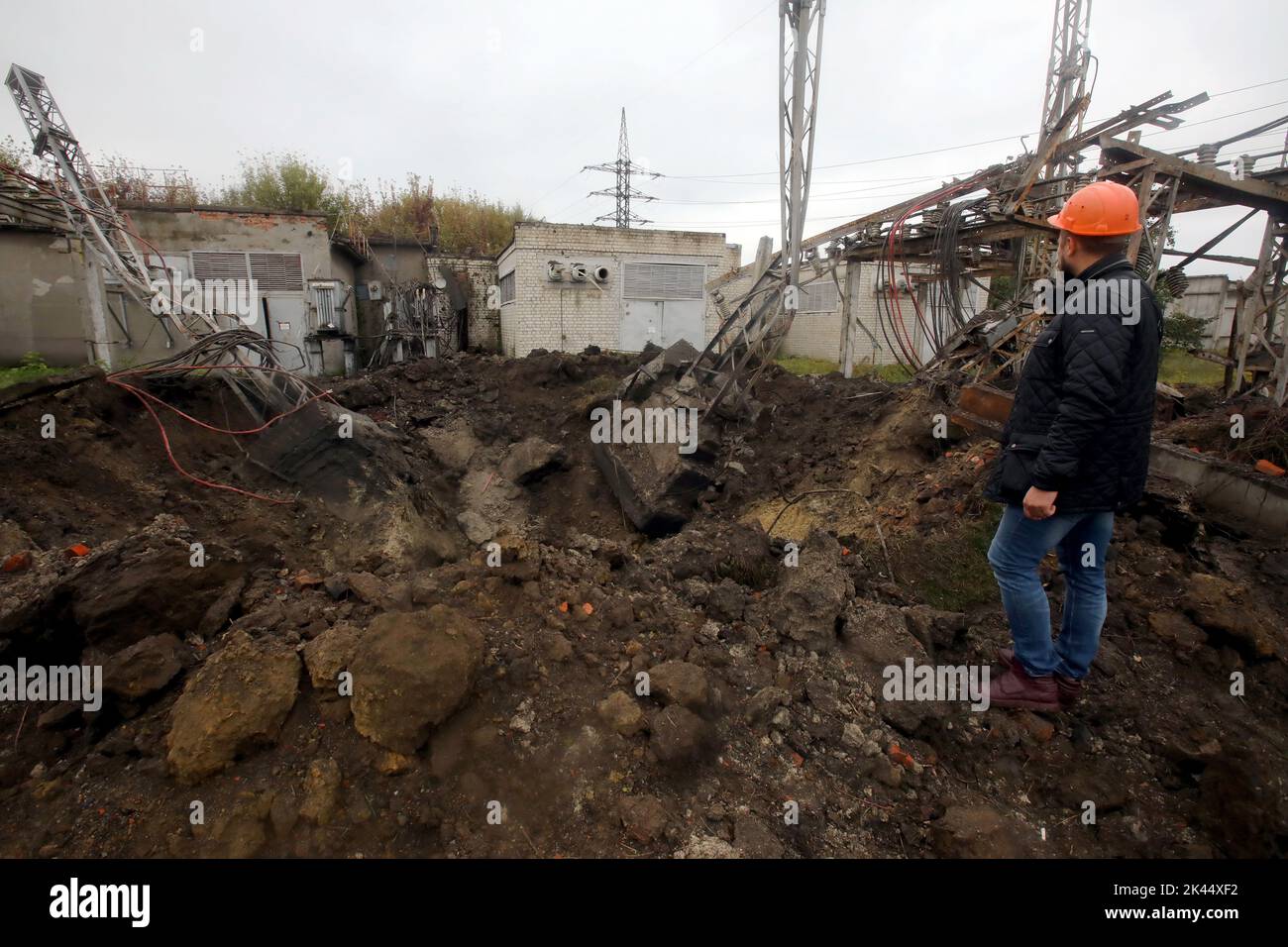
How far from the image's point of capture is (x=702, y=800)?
2.33 metres

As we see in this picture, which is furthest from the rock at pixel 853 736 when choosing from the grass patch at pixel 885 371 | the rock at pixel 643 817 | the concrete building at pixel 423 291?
the concrete building at pixel 423 291

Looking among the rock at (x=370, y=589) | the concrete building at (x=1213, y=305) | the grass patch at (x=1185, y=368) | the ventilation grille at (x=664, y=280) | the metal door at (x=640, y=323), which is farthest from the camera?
the concrete building at (x=1213, y=305)

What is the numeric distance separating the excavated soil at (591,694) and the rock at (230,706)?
11 mm

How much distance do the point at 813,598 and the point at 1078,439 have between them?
5.55 ft

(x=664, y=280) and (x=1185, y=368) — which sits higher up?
(x=664, y=280)

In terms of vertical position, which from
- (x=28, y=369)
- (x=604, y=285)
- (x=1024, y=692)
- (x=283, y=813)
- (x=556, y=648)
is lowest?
(x=1024, y=692)

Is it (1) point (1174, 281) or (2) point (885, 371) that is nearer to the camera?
(1) point (1174, 281)

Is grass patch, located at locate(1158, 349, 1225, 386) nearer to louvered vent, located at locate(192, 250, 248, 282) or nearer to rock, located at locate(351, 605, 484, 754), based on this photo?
rock, located at locate(351, 605, 484, 754)

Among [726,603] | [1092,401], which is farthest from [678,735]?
[1092,401]

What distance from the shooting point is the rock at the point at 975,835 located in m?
2.17

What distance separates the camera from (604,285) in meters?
17.0

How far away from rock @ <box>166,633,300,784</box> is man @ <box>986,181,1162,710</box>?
10.9 ft

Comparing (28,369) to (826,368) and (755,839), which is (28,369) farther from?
(826,368)

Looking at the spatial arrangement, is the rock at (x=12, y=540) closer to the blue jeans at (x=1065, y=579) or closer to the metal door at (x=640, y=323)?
the blue jeans at (x=1065, y=579)
